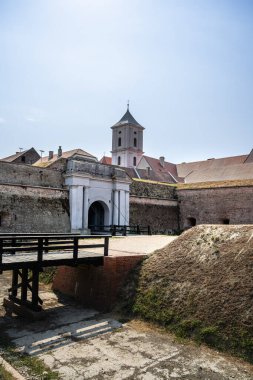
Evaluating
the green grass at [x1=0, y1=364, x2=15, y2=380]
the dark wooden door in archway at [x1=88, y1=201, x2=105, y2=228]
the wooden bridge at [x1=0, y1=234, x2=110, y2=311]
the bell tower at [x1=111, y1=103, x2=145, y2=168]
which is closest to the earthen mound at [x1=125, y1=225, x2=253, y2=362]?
the wooden bridge at [x1=0, y1=234, x2=110, y2=311]

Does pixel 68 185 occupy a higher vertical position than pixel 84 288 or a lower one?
higher

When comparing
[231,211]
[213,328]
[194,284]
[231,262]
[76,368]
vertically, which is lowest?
[76,368]

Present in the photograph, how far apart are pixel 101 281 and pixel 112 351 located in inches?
113

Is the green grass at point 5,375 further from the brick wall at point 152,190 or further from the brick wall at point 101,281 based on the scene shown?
the brick wall at point 152,190

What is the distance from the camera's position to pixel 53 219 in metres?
16.9

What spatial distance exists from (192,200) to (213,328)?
18.7m

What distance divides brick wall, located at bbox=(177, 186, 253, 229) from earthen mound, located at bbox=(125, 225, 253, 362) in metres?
13.9

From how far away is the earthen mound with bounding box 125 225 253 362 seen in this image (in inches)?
238

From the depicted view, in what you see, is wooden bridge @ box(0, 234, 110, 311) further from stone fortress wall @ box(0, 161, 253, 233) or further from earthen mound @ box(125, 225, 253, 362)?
stone fortress wall @ box(0, 161, 253, 233)

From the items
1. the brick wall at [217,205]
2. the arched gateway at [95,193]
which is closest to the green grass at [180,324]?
the arched gateway at [95,193]

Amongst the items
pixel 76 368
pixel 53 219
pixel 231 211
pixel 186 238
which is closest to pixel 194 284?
pixel 186 238

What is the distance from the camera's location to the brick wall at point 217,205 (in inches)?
851

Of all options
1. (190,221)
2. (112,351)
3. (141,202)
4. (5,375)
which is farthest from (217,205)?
(5,375)

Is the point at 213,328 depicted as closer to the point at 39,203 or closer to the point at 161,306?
the point at 161,306
